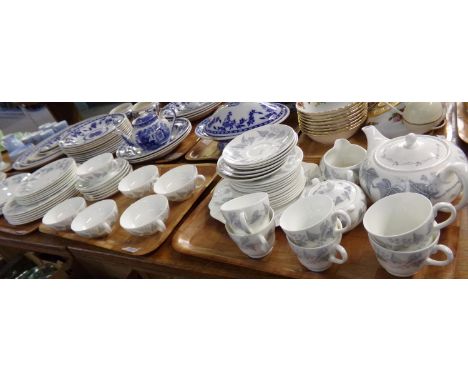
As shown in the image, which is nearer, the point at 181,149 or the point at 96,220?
the point at 96,220

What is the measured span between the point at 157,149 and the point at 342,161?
2.31 feet

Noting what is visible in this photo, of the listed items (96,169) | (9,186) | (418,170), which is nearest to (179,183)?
(96,169)

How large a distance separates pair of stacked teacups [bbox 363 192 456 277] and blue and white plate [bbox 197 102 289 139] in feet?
1.58

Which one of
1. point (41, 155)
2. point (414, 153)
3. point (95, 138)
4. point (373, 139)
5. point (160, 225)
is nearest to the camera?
point (414, 153)

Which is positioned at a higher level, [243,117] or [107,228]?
[243,117]

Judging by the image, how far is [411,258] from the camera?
0.58 metres

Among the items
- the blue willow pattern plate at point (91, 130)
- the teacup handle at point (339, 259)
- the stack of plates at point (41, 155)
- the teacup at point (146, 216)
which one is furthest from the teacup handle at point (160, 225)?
the stack of plates at point (41, 155)

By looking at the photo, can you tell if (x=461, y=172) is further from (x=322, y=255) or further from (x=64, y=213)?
(x=64, y=213)

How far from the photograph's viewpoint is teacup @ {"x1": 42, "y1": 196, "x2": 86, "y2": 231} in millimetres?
1079

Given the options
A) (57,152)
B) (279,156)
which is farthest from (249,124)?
(57,152)

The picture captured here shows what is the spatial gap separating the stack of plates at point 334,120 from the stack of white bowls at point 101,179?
65 centimetres

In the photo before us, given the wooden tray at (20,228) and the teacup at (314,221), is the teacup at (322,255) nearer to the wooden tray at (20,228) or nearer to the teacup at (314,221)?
the teacup at (314,221)

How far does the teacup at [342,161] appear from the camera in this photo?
0.82 meters

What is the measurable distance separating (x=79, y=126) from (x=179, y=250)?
3.39ft
